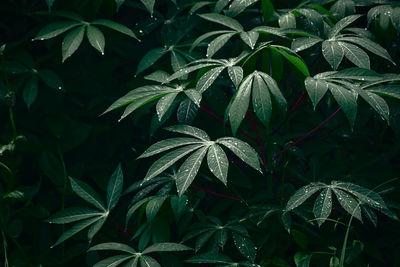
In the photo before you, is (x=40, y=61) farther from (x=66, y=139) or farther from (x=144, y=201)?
(x=144, y=201)

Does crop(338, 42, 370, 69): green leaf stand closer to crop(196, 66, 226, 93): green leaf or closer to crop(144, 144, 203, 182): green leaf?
crop(196, 66, 226, 93): green leaf

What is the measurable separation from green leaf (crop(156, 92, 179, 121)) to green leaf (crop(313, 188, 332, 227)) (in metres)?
0.48

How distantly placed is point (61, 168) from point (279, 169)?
0.80 metres

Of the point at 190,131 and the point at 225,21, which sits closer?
the point at 190,131

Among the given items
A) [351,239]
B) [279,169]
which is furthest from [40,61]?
[351,239]

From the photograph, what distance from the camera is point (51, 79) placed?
5.73 feet

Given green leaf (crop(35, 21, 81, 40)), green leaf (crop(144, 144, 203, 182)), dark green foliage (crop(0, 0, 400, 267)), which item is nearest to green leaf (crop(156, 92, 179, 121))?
dark green foliage (crop(0, 0, 400, 267))

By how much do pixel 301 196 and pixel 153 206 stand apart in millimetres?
419

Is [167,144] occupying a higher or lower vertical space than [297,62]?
lower

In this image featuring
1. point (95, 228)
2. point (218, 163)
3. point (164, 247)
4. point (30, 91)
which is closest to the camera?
point (218, 163)

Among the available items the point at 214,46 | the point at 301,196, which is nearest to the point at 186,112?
the point at 214,46

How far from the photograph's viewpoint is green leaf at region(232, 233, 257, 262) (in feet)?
4.60

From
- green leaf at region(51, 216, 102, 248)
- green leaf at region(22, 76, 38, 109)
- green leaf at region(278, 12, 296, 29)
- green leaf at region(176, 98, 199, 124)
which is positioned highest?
green leaf at region(278, 12, 296, 29)

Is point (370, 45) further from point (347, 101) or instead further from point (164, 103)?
point (164, 103)
